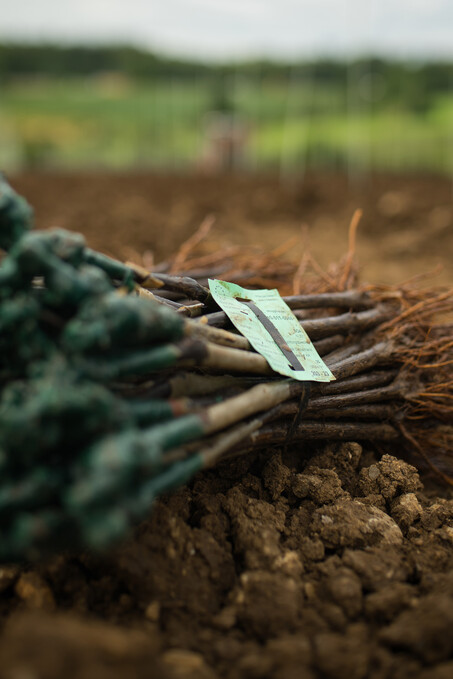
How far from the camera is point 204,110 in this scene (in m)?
15.8

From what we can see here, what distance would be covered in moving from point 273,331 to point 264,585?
750mm

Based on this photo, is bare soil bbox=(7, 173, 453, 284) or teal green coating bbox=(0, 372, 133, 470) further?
bare soil bbox=(7, 173, 453, 284)

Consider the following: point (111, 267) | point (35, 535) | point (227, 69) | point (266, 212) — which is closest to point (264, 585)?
point (35, 535)

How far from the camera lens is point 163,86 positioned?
16266 mm

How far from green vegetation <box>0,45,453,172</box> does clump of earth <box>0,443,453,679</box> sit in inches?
470

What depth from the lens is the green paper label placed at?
166cm

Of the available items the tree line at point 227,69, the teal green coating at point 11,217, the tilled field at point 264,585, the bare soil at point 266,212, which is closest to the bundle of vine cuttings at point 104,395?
the teal green coating at point 11,217

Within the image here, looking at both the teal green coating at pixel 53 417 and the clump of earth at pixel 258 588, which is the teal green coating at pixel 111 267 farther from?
the clump of earth at pixel 258 588

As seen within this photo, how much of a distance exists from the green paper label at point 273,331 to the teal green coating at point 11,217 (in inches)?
25.9

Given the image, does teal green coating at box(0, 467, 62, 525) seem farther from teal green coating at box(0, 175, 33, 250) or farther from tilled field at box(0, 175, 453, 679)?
teal green coating at box(0, 175, 33, 250)

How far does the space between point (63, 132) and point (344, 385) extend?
14.9 metres

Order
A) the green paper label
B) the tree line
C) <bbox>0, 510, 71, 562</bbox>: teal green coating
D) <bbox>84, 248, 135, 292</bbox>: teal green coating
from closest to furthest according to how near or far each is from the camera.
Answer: <bbox>0, 510, 71, 562</bbox>: teal green coating < <bbox>84, 248, 135, 292</bbox>: teal green coating < the green paper label < the tree line

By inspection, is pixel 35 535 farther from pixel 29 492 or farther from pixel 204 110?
pixel 204 110

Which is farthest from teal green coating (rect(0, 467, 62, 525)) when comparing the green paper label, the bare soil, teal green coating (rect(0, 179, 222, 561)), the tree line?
the tree line
